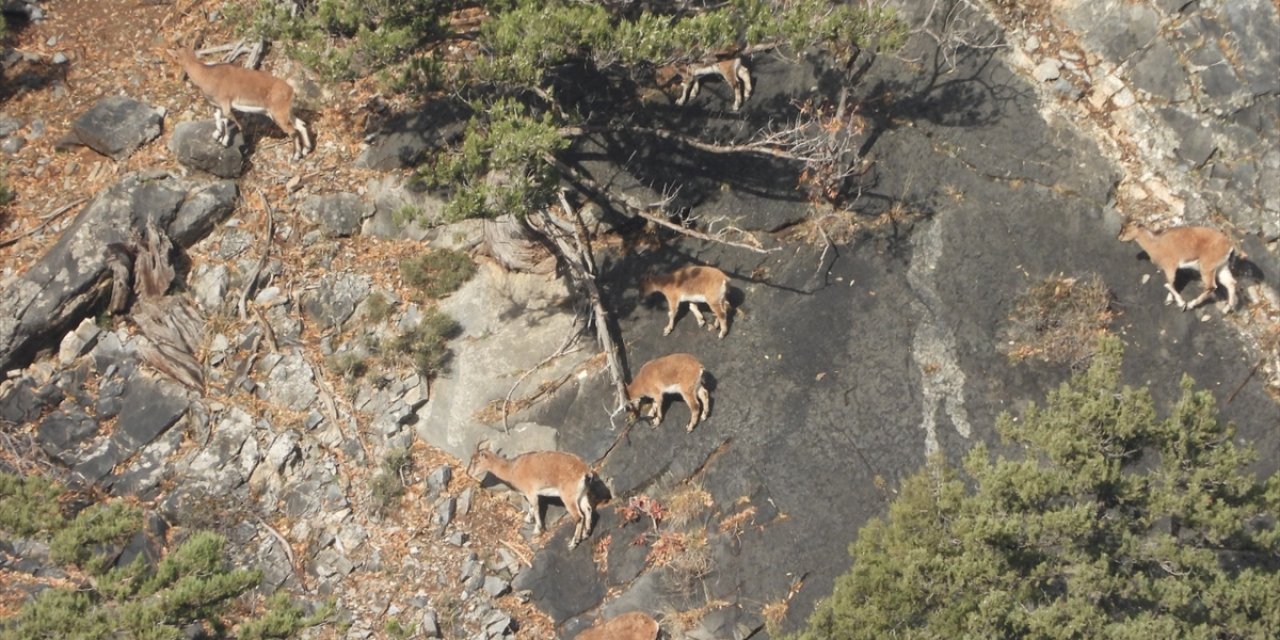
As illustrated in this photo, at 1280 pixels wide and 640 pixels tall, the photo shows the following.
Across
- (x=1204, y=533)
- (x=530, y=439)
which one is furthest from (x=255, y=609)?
(x=1204, y=533)

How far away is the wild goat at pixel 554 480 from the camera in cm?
1448

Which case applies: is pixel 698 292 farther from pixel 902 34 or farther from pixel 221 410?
pixel 221 410

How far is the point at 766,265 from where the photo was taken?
16.1 meters

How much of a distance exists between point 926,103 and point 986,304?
3.56 meters

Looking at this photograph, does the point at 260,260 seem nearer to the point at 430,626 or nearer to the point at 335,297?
the point at 335,297

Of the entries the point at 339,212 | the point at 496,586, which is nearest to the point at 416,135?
the point at 339,212

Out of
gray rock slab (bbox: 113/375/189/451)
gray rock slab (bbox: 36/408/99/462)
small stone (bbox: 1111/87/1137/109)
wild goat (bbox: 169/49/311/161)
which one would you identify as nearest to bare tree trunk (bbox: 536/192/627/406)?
wild goat (bbox: 169/49/311/161)

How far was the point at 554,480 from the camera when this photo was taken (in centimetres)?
1455

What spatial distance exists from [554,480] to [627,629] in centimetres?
213

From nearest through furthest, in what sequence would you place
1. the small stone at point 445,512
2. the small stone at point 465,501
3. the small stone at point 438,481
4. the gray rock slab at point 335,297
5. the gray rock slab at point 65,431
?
the small stone at point 445,512 < the small stone at point 465,501 < the small stone at point 438,481 < the gray rock slab at point 65,431 < the gray rock slab at point 335,297

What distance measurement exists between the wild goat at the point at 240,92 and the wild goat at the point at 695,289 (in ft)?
20.9

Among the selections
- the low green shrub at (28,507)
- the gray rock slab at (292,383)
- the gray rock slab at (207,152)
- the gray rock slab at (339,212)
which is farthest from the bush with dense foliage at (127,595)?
the gray rock slab at (207,152)

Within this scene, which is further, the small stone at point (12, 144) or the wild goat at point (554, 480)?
the small stone at point (12, 144)

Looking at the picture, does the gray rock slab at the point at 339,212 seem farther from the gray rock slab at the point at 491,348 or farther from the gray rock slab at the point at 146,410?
the gray rock slab at the point at 146,410
